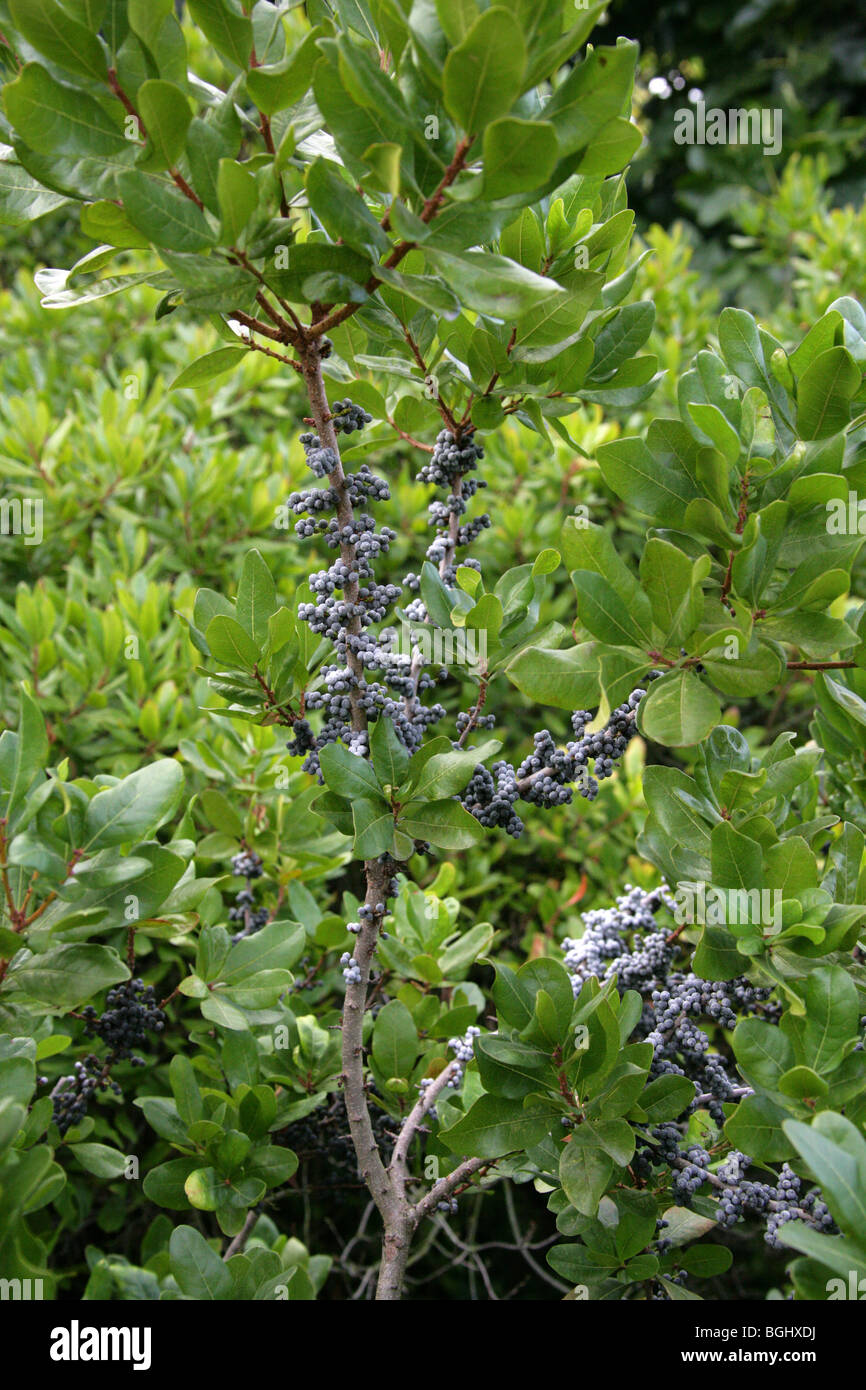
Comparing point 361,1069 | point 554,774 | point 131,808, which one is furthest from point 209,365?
point 361,1069

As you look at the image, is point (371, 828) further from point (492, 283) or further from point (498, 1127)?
point (492, 283)

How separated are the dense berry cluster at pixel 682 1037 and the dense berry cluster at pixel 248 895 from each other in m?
0.53

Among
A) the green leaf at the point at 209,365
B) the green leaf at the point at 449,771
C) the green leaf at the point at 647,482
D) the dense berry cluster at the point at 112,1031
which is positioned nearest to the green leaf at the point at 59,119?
the green leaf at the point at 209,365

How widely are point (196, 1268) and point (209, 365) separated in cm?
103

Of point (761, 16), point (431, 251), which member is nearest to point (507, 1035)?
point (431, 251)

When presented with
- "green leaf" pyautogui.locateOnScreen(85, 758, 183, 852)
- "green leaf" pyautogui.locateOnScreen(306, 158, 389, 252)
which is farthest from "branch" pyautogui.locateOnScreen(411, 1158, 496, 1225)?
"green leaf" pyautogui.locateOnScreen(306, 158, 389, 252)

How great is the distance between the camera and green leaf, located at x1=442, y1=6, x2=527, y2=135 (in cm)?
85

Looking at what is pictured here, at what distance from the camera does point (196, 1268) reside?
1174 millimetres

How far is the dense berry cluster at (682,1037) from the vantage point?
4.07 ft

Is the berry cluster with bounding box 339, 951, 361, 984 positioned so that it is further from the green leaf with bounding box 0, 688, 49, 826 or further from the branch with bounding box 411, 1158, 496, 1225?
the green leaf with bounding box 0, 688, 49, 826

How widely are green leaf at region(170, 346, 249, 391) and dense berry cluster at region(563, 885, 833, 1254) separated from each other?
822mm

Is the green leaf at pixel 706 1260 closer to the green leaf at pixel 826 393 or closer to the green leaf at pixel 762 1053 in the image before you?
the green leaf at pixel 762 1053

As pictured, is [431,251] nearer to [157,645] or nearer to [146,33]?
[146,33]

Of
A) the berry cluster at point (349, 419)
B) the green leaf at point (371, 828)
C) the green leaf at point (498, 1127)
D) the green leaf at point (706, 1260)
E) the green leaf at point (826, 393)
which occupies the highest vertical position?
the berry cluster at point (349, 419)
